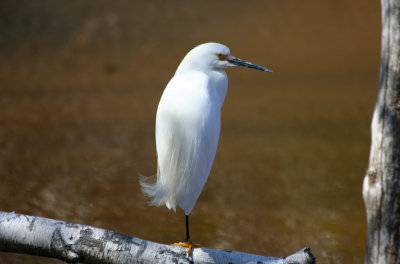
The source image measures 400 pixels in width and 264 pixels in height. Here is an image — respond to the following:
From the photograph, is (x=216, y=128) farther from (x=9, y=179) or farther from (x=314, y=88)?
(x=314, y=88)

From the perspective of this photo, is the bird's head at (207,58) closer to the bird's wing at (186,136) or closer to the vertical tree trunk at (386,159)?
the bird's wing at (186,136)

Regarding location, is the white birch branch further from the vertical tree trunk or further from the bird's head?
the bird's head

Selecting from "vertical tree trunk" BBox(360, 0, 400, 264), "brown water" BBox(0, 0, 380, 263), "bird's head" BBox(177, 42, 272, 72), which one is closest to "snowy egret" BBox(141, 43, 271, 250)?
"bird's head" BBox(177, 42, 272, 72)

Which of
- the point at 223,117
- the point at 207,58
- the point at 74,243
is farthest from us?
the point at 223,117

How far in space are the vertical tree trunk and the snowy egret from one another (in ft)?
2.83

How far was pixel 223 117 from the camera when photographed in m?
6.54

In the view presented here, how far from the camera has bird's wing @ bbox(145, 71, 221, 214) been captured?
235 centimetres

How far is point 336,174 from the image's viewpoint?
190 inches

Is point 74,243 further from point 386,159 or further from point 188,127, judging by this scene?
point 386,159

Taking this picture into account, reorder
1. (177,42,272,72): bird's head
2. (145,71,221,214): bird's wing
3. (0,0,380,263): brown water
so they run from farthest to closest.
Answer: (0,0,380,263): brown water, (177,42,272,72): bird's head, (145,71,221,214): bird's wing

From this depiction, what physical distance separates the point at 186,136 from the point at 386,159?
95cm

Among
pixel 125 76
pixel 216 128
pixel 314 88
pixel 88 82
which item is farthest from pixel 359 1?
pixel 216 128

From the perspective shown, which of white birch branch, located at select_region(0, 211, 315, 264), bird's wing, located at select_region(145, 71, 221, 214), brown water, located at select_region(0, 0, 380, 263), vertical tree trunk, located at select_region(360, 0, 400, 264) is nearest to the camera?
vertical tree trunk, located at select_region(360, 0, 400, 264)

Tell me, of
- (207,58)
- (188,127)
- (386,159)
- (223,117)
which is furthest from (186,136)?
(223,117)
